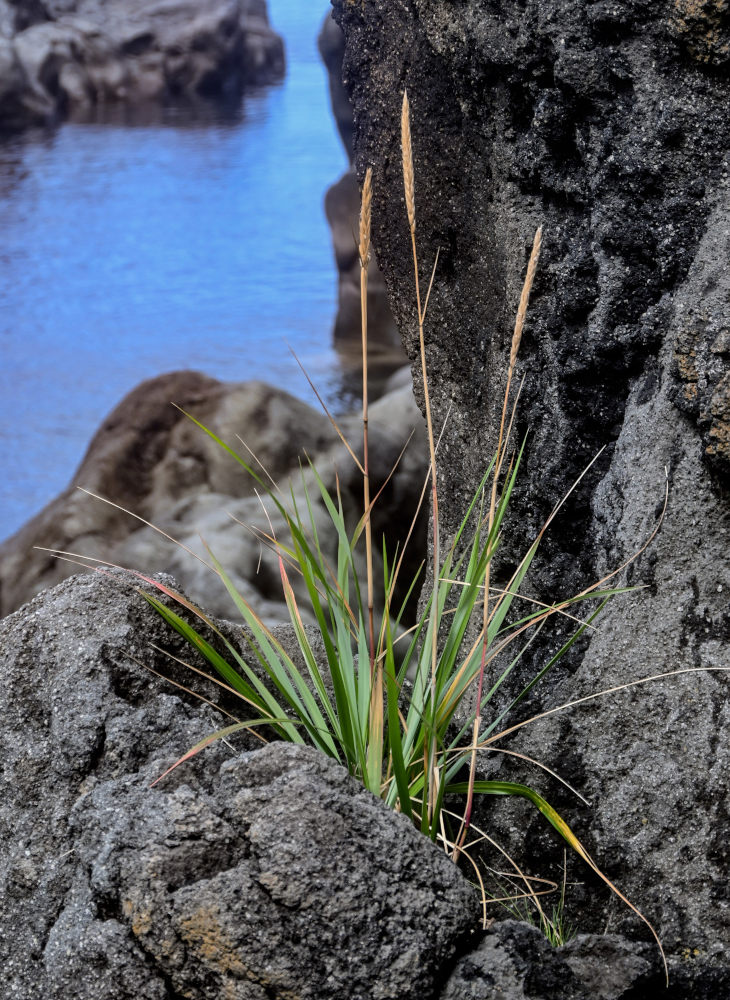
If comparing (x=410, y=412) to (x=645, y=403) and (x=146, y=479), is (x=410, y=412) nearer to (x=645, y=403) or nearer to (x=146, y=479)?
(x=146, y=479)

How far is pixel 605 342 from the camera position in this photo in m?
1.35

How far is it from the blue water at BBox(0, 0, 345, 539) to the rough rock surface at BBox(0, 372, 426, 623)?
1.86 metres

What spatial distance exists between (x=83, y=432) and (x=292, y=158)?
405 cm

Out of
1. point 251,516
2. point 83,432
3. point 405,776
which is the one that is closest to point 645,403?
point 405,776

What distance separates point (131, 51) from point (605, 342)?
9339 millimetres

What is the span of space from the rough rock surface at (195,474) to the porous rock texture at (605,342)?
6.16 feet

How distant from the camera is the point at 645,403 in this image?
4.23ft

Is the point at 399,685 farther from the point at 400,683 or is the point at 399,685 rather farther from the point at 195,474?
the point at 195,474

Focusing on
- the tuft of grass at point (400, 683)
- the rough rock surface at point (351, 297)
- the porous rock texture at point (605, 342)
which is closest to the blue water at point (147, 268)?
the rough rock surface at point (351, 297)

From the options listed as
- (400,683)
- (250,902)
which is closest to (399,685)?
(400,683)

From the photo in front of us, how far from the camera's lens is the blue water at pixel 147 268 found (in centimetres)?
632

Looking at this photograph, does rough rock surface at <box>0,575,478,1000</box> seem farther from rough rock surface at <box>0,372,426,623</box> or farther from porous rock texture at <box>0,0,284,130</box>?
porous rock texture at <box>0,0,284,130</box>

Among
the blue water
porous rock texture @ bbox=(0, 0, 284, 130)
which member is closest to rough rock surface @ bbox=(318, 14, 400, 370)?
the blue water

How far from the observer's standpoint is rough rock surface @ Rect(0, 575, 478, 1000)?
0.86m
